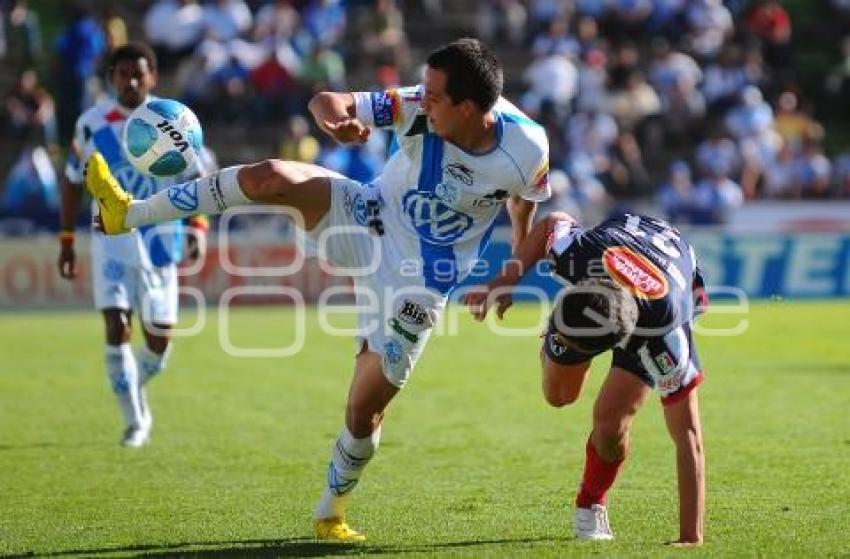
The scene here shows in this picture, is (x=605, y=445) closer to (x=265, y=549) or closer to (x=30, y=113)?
(x=265, y=549)

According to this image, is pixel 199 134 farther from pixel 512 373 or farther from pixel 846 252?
pixel 846 252

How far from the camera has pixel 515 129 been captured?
327 inches

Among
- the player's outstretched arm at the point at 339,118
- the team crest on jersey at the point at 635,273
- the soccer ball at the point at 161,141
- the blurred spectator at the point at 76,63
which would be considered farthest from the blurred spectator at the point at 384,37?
the team crest on jersey at the point at 635,273

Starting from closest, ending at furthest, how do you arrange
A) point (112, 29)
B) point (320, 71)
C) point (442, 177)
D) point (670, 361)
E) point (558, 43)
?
point (670, 361) → point (442, 177) → point (112, 29) → point (320, 71) → point (558, 43)

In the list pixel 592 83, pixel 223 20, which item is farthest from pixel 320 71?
pixel 592 83

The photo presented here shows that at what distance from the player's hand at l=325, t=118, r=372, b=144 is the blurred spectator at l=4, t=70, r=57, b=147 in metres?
18.3

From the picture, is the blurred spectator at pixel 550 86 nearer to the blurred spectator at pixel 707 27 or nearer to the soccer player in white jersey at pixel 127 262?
the blurred spectator at pixel 707 27

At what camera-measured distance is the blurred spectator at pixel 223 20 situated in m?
27.6

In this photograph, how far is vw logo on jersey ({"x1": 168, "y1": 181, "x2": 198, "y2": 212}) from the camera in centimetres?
820

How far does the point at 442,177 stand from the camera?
27.1 feet

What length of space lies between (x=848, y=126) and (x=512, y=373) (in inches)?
660

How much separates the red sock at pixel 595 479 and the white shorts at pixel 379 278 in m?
1.00

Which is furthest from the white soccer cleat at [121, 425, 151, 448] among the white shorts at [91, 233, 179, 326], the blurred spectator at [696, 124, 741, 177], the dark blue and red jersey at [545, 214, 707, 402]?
the blurred spectator at [696, 124, 741, 177]

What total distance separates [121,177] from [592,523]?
16.2ft
